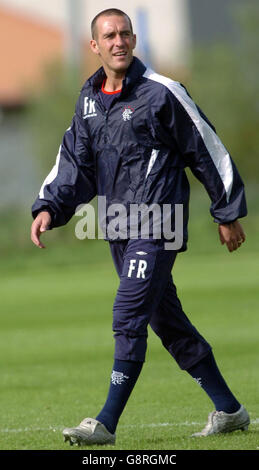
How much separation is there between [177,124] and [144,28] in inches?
1060

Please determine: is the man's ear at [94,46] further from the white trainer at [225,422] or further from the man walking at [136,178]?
the white trainer at [225,422]

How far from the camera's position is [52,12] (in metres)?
65.7

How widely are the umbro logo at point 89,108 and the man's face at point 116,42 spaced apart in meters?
0.23

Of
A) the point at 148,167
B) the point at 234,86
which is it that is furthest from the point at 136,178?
the point at 234,86

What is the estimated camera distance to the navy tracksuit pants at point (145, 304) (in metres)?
6.78

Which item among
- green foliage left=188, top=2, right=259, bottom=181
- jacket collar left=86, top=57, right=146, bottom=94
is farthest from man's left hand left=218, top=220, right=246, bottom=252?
green foliage left=188, top=2, right=259, bottom=181

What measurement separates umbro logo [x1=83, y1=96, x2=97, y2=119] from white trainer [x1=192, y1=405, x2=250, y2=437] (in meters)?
2.00

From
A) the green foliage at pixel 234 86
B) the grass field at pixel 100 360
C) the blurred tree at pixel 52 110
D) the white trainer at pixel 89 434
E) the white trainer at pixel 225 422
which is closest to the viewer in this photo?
the white trainer at pixel 89 434

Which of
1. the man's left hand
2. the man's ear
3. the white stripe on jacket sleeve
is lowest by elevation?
the man's left hand

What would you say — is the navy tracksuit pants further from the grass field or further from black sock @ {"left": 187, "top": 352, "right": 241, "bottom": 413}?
the grass field

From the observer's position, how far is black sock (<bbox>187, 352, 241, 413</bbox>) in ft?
23.9

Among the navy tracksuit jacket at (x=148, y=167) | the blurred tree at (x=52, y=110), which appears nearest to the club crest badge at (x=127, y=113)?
the navy tracksuit jacket at (x=148, y=167)

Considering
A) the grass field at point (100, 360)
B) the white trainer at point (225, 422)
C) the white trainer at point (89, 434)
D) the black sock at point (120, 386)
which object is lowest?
the grass field at point (100, 360)

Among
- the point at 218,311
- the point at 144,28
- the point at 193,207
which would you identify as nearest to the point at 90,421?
the point at 218,311
